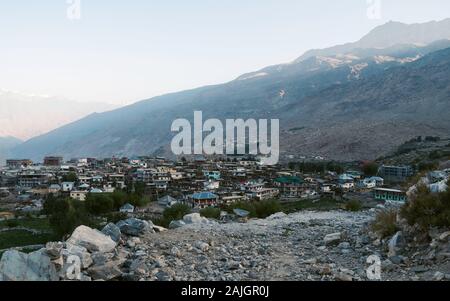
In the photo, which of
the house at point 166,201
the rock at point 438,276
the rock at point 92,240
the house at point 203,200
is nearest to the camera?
the rock at point 438,276

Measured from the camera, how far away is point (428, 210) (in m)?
8.30

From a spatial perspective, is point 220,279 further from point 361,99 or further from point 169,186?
point 361,99

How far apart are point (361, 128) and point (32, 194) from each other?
7050cm

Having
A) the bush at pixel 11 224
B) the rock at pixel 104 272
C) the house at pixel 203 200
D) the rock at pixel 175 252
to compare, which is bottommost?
the bush at pixel 11 224

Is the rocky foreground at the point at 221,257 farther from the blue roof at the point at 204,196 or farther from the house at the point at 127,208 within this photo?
the blue roof at the point at 204,196

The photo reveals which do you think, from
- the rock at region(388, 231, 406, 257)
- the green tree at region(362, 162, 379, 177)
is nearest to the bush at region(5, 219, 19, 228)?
the rock at region(388, 231, 406, 257)

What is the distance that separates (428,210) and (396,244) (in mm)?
858

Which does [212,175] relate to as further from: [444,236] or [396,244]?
[444,236]

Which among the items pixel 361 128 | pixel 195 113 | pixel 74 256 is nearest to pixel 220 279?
pixel 74 256

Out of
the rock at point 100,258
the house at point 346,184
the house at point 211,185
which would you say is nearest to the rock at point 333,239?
the rock at point 100,258

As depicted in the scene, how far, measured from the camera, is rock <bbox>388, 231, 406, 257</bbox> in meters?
8.23

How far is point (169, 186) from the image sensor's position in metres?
49.9

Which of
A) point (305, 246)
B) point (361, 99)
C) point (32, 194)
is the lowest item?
point (32, 194)

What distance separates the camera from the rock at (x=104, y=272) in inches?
286
